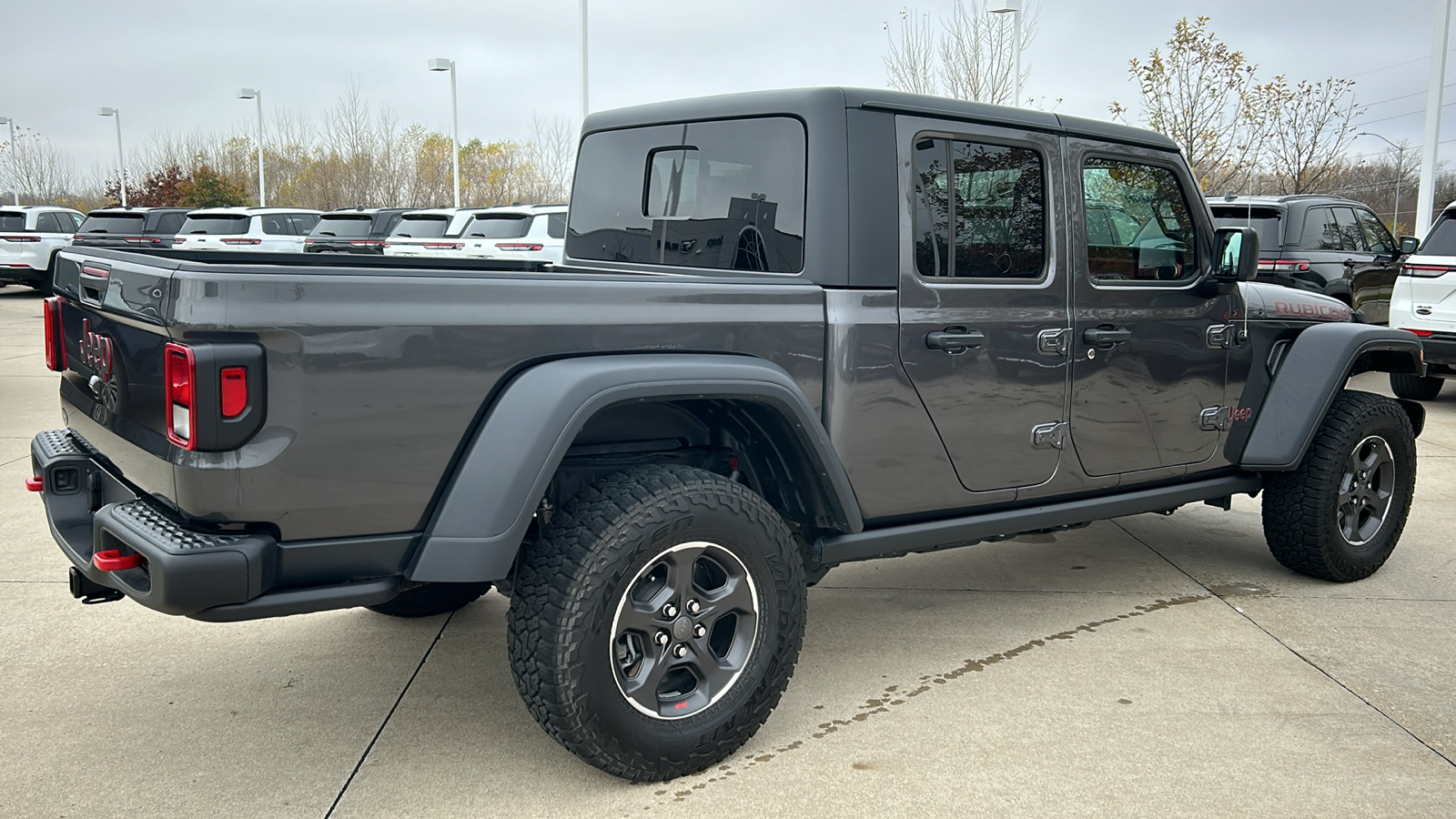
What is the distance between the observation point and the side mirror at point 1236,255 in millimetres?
4285

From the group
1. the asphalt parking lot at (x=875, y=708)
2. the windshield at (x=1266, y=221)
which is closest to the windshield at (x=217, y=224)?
the windshield at (x=1266, y=221)

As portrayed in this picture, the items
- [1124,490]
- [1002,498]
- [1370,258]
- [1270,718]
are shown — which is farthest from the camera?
[1370,258]

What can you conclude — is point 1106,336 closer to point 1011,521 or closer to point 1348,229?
point 1011,521

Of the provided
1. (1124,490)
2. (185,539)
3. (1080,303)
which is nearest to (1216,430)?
(1124,490)

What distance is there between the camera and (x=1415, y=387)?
10.5m

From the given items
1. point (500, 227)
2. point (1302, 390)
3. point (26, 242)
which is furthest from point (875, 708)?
point (26, 242)

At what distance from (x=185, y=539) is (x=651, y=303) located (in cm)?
125

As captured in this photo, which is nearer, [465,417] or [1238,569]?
[465,417]

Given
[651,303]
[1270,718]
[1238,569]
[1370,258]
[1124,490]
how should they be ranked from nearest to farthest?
[651,303] → [1270,718] → [1124,490] → [1238,569] → [1370,258]

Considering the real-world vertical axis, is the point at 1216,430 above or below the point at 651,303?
below

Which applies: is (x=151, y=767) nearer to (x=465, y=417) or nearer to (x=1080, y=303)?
(x=465, y=417)

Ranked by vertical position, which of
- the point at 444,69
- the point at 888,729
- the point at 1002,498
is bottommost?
the point at 888,729

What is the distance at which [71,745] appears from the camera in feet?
10.8

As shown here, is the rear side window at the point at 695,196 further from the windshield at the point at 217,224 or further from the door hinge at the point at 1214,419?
the windshield at the point at 217,224
